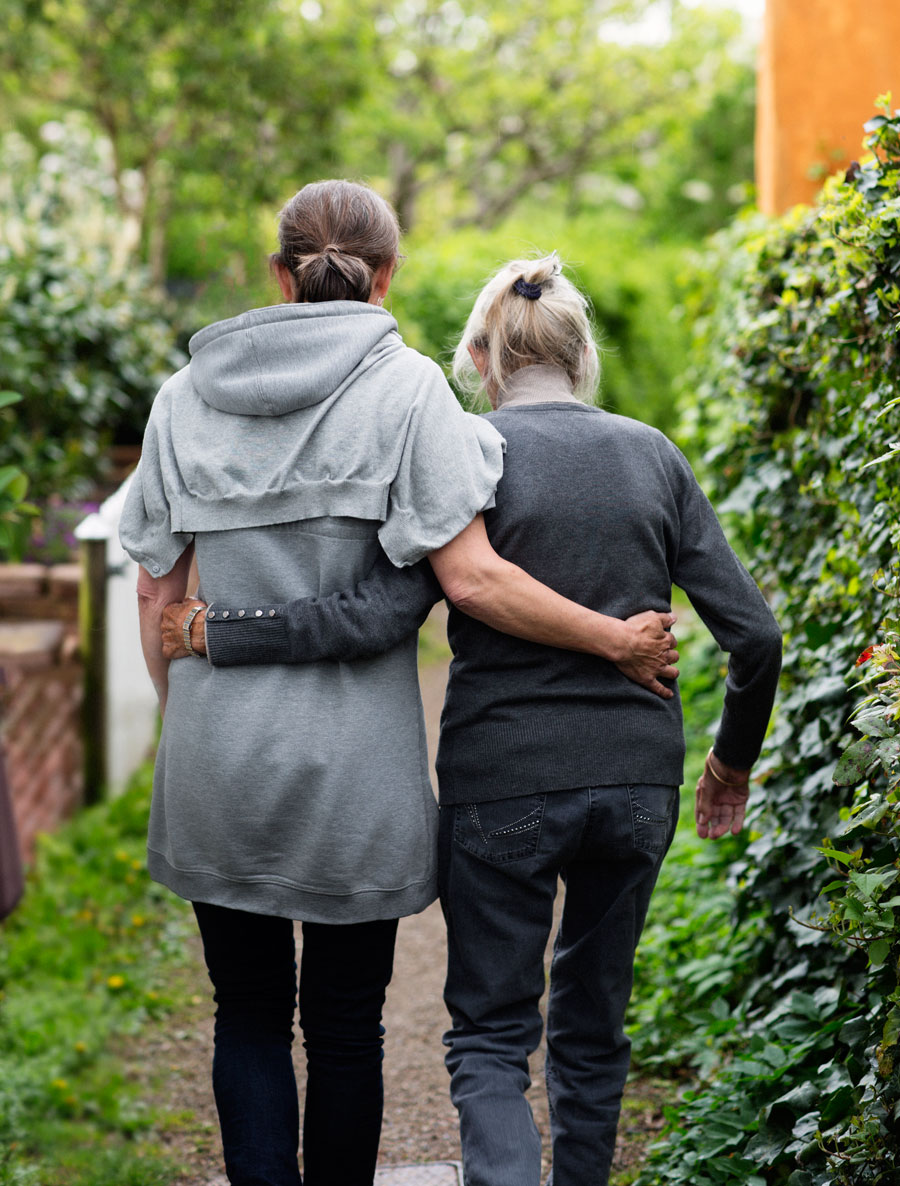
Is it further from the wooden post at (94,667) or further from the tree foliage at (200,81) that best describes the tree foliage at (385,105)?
the wooden post at (94,667)

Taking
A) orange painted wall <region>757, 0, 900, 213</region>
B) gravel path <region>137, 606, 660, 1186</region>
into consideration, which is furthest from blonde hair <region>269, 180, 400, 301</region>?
orange painted wall <region>757, 0, 900, 213</region>

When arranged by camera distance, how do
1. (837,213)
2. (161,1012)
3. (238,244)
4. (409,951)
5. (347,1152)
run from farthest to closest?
1. (238,244)
2. (409,951)
3. (161,1012)
4. (837,213)
5. (347,1152)

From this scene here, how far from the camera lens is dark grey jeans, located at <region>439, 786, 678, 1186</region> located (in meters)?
2.13

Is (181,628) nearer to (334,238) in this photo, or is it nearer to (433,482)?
(433,482)

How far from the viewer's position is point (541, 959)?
2244 mm

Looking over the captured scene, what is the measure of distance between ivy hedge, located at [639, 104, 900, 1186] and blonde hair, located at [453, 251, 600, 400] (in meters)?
0.55

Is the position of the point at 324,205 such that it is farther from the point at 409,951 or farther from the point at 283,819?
the point at 409,951

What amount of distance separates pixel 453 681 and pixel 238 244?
30.7ft

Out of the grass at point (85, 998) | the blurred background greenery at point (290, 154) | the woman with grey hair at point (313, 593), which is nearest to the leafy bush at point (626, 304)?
the blurred background greenery at point (290, 154)

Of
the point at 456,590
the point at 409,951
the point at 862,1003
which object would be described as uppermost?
the point at 456,590

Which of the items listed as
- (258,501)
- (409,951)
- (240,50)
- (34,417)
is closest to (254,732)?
(258,501)

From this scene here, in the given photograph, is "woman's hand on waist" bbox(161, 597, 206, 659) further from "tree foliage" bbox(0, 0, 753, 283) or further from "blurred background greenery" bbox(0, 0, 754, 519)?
"tree foliage" bbox(0, 0, 753, 283)

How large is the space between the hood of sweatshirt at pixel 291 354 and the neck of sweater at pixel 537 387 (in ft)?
0.95

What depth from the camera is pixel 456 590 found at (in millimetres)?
2090
